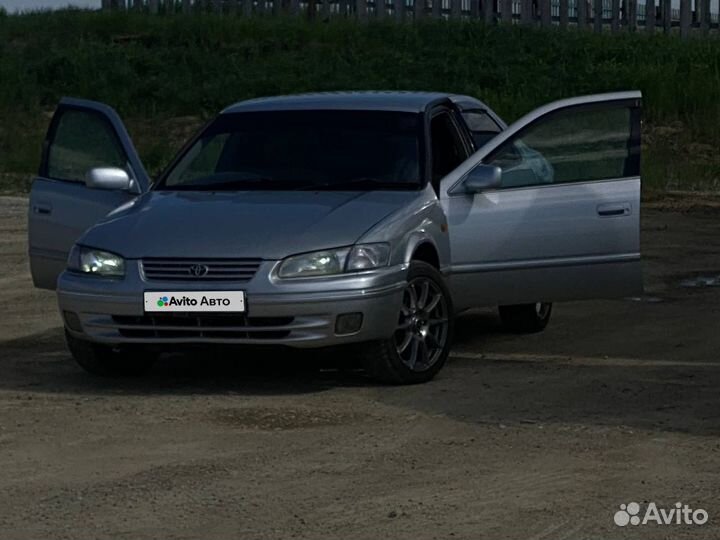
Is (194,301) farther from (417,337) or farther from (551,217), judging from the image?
(551,217)

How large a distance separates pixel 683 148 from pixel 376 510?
18.6m

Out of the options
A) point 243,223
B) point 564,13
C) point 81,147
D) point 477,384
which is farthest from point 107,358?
point 564,13

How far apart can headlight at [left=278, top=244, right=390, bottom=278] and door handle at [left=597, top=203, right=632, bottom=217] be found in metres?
1.68

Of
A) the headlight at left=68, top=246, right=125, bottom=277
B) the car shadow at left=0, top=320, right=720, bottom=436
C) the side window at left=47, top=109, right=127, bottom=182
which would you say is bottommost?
the car shadow at left=0, top=320, right=720, bottom=436

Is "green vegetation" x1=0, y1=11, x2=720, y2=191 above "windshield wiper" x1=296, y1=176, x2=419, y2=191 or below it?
below

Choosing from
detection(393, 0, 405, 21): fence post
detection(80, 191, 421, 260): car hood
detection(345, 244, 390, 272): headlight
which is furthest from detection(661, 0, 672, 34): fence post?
detection(345, 244, 390, 272): headlight

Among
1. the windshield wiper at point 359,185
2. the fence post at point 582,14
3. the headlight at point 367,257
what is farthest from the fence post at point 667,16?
the headlight at point 367,257

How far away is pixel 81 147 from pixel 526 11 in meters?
22.5

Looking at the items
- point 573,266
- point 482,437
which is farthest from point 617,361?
point 482,437

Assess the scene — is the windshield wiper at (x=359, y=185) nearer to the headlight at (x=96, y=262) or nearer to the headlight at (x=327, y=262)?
the headlight at (x=327, y=262)

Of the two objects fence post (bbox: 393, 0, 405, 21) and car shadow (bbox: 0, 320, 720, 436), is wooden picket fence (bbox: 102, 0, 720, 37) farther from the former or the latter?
car shadow (bbox: 0, 320, 720, 436)

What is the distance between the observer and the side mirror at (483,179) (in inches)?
416

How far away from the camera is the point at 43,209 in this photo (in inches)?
444

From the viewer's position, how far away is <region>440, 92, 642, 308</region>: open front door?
10.7 metres
